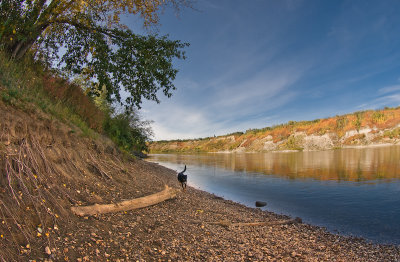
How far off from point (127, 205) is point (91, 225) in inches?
59.5

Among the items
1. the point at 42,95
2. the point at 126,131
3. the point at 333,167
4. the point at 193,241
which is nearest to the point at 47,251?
the point at 193,241

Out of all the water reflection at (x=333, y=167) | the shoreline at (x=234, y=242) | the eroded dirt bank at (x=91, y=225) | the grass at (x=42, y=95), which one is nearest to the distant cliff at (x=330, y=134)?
the water reflection at (x=333, y=167)

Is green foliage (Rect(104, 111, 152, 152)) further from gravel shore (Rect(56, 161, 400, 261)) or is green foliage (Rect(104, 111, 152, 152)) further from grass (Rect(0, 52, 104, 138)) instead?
gravel shore (Rect(56, 161, 400, 261))

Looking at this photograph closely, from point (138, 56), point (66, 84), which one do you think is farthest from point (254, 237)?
point (66, 84)

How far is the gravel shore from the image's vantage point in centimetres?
432

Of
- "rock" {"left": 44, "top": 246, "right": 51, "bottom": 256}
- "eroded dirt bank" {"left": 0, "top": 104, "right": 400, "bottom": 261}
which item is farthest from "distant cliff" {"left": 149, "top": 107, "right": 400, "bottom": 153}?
"rock" {"left": 44, "top": 246, "right": 51, "bottom": 256}

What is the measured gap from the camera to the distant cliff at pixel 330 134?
90688 millimetres

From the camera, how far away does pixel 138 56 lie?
10.4m

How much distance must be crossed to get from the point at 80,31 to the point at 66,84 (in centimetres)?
249

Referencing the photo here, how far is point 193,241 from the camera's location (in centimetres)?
539

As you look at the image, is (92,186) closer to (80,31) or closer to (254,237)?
(254,237)

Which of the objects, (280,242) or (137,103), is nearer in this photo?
(280,242)

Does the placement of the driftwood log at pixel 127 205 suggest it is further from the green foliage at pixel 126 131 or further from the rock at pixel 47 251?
the green foliage at pixel 126 131

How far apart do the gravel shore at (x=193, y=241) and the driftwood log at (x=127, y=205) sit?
158mm
